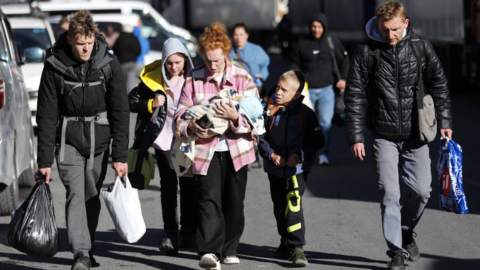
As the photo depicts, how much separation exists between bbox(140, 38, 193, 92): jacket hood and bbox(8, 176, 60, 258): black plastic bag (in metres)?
1.31

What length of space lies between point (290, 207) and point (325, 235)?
972 mm

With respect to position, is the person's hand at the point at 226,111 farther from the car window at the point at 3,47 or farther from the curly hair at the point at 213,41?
the car window at the point at 3,47

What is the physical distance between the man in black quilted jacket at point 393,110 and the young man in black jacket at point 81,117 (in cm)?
165

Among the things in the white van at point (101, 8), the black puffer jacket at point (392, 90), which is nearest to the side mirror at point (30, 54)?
the black puffer jacket at point (392, 90)

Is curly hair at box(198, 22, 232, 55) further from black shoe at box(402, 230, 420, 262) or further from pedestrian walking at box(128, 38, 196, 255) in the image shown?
black shoe at box(402, 230, 420, 262)

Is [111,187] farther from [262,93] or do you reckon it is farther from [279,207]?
[262,93]

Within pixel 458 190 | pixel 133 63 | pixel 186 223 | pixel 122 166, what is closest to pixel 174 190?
pixel 186 223

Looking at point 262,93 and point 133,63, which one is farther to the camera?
point 133,63

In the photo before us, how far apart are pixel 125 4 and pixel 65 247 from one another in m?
14.8

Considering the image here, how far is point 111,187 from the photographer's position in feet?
17.3

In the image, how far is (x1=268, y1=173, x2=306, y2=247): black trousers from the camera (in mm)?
5480

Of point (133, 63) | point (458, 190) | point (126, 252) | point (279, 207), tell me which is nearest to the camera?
point (458, 190)

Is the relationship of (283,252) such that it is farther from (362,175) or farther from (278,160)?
(362,175)

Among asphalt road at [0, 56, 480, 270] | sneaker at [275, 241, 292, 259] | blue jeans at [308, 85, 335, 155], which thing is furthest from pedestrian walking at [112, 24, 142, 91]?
sneaker at [275, 241, 292, 259]
